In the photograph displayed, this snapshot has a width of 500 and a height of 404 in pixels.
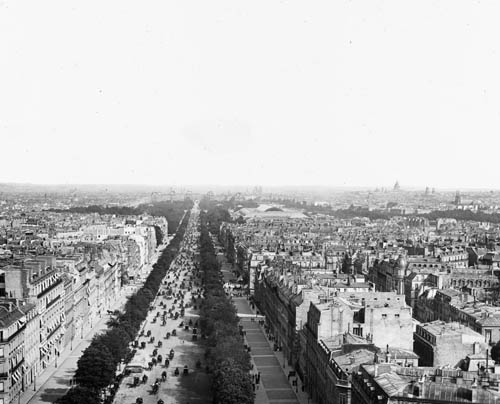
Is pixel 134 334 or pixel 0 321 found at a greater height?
pixel 0 321

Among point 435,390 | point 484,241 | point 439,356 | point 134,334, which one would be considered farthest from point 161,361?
point 484,241

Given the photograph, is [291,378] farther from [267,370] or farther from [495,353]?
[495,353]

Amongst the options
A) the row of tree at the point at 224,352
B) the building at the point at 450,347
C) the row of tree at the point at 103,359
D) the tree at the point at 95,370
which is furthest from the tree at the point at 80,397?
the building at the point at 450,347

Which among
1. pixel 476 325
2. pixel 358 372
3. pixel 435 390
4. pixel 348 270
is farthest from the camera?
pixel 348 270

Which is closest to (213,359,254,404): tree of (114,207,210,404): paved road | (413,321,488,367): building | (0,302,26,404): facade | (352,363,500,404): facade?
(114,207,210,404): paved road

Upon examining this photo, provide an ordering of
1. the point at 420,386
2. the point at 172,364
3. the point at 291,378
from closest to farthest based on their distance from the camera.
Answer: the point at 420,386, the point at 291,378, the point at 172,364

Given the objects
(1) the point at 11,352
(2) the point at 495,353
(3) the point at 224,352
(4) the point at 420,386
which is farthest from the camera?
(3) the point at 224,352

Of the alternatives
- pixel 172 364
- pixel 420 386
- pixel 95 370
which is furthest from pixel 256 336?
pixel 420 386

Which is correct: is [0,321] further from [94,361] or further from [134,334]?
[134,334]

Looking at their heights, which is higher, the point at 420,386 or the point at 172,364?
the point at 420,386
